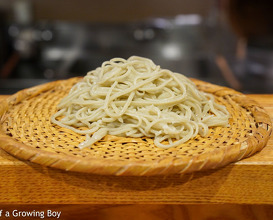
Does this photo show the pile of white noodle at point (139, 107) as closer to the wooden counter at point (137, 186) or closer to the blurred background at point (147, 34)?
the wooden counter at point (137, 186)

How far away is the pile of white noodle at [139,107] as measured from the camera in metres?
1.40

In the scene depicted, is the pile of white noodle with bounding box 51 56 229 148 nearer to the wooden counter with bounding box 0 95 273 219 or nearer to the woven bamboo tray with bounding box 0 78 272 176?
the woven bamboo tray with bounding box 0 78 272 176

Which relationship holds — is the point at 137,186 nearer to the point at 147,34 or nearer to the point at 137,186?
the point at 137,186

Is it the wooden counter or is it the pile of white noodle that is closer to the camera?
the wooden counter

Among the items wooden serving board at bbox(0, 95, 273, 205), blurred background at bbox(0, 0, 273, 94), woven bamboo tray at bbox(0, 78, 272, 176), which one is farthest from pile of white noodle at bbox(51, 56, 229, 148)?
blurred background at bbox(0, 0, 273, 94)

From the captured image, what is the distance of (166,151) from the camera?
4.17ft

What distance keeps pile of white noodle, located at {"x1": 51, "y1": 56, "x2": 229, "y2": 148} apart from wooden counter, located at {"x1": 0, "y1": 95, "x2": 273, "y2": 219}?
0.15m

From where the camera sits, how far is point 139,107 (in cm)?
153

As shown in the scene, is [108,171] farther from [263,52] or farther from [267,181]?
[263,52]

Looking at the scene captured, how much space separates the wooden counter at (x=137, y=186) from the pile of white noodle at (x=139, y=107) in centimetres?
15

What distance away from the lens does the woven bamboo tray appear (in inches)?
43.3

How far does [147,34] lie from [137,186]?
3489 millimetres

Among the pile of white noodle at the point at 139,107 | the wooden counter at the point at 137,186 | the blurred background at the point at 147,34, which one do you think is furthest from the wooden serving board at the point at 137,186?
the blurred background at the point at 147,34

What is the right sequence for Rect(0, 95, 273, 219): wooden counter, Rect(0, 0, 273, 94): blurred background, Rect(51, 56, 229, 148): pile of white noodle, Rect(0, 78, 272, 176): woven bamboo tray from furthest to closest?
Rect(0, 0, 273, 94): blurred background → Rect(51, 56, 229, 148): pile of white noodle → Rect(0, 95, 273, 219): wooden counter → Rect(0, 78, 272, 176): woven bamboo tray
